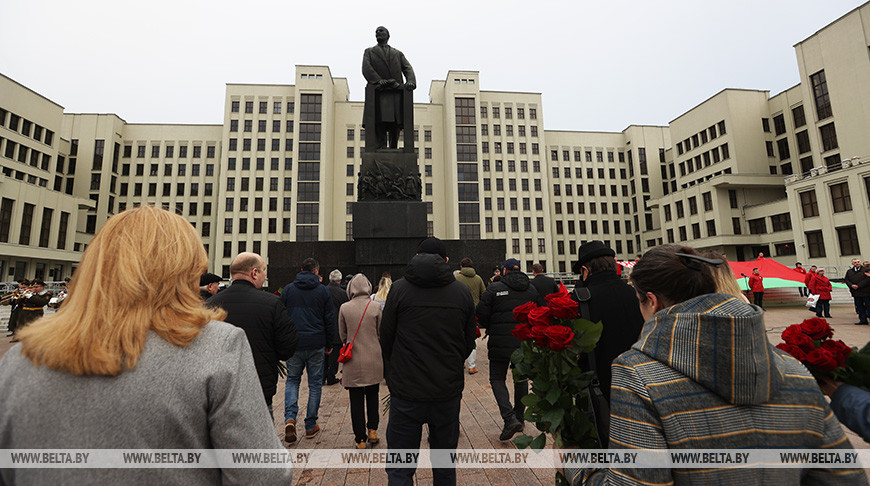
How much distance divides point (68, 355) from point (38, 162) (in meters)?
63.4

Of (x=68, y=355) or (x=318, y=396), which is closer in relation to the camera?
(x=68, y=355)

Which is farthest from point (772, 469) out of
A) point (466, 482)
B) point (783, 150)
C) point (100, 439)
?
point (783, 150)

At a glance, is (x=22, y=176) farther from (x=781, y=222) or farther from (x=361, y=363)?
(x=781, y=222)

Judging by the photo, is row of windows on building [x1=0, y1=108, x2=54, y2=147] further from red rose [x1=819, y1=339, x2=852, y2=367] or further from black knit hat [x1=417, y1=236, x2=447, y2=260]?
red rose [x1=819, y1=339, x2=852, y2=367]

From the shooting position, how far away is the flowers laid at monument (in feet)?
4.86

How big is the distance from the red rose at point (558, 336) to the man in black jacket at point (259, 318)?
2.60 metres

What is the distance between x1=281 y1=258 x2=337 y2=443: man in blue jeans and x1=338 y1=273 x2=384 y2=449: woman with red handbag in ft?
1.64

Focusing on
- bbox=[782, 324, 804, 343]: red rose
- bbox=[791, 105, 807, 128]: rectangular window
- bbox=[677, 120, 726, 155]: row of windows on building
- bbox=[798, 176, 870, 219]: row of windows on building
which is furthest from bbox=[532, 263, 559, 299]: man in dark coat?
bbox=[791, 105, 807, 128]: rectangular window

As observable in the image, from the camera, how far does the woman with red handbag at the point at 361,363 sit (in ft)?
13.8

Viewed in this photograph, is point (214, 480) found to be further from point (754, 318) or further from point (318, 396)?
point (318, 396)

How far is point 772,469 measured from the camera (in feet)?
4.13

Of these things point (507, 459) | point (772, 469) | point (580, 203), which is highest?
point (580, 203)

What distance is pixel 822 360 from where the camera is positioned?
146 cm

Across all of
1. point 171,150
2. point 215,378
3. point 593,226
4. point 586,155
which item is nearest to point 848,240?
point 593,226
